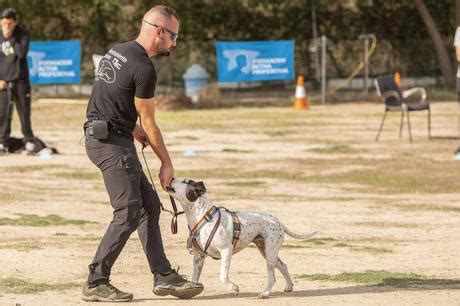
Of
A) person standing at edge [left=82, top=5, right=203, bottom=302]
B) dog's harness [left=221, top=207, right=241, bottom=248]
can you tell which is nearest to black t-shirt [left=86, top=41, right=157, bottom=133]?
person standing at edge [left=82, top=5, right=203, bottom=302]

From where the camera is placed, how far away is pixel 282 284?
387 inches

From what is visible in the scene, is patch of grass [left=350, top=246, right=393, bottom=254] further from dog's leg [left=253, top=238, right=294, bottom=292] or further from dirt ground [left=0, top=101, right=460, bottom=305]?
dog's leg [left=253, top=238, right=294, bottom=292]

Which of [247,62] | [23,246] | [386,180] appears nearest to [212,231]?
[23,246]

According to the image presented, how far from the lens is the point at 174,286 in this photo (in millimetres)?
8898

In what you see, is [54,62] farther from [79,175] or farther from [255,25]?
[79,175]

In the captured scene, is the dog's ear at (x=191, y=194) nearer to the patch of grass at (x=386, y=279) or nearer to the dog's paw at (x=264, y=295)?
the dog's paw at (x=264, y=295)

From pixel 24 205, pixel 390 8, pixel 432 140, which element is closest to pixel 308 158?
pixel 432 140

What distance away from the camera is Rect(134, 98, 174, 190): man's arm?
856 centimetres

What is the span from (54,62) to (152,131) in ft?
77.5

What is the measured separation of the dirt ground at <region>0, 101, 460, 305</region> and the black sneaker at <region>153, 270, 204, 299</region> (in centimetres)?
10

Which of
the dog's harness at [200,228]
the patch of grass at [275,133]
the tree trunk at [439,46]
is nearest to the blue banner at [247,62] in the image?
the tree trunk at [439,46]

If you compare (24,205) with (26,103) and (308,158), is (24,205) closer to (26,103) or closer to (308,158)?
(26,103)

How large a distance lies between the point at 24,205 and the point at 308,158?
6.91 m

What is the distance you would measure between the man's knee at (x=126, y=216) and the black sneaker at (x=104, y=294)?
443 mm
